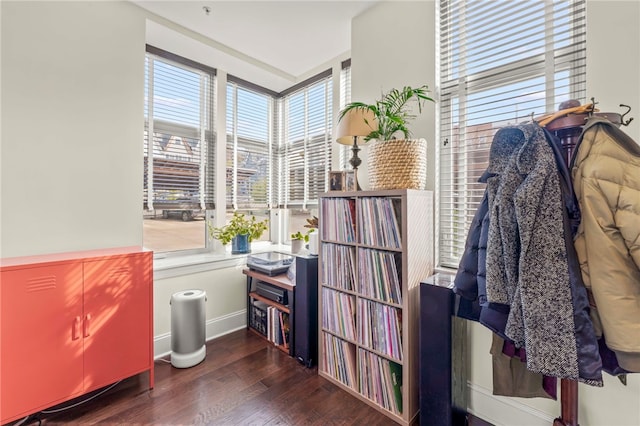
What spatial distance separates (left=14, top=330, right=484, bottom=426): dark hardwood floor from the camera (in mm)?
1600

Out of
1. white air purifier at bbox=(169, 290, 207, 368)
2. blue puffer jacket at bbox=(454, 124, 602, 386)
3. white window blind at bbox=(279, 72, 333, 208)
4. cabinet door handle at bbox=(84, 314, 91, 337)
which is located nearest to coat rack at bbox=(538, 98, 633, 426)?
blue puffer jacket at bbox=(454, 124, 602, 386)

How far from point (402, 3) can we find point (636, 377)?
248 centimetres

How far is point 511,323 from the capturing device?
0.90 meters

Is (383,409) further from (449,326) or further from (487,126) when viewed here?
(487,126)

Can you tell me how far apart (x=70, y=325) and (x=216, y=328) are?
1.17m

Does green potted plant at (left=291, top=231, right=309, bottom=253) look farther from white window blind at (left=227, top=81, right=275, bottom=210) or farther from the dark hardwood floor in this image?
the dark hardwood floor

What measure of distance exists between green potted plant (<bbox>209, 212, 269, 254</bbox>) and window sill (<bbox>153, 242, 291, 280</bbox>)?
4.5 inches

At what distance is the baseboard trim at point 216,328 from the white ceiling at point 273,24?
2.55 metres

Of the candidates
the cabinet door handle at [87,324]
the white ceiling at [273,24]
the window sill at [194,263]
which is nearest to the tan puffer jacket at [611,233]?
the white ceiling at [273,24]

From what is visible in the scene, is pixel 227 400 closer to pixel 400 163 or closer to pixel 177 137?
pixel 400 163

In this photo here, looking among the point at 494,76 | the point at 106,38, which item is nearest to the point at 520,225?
the point at 494,76

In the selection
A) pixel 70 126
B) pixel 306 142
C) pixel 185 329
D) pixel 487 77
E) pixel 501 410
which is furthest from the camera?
pixel 306 142

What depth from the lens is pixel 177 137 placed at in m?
2.63

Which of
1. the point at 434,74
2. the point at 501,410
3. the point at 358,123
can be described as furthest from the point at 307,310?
the point at 434,74
